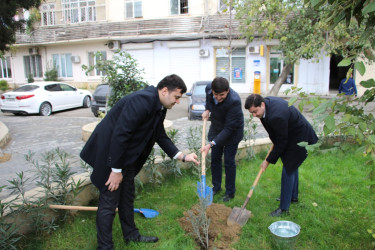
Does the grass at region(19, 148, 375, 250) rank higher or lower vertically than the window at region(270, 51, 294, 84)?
lower

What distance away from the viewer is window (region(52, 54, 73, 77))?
77.6 ft

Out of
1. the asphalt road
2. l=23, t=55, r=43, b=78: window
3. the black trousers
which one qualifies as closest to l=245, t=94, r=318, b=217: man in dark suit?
the black trousers

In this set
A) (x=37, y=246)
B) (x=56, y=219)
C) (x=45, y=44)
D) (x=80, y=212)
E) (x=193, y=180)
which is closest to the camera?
(x=37, y=246)

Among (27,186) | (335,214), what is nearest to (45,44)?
(27,186)

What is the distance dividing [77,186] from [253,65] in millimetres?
17223

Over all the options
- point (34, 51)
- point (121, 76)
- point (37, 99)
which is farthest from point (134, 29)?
point (121, 76)

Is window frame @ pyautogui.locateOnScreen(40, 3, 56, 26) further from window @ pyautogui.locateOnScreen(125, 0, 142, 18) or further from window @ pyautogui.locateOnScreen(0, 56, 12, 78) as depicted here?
window @ pyautogui.locateOnScreen(125, 0, 142, 18)

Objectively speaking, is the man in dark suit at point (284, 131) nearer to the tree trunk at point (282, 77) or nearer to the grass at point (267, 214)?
the grass at point (267, 214)

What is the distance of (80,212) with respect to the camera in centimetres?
376

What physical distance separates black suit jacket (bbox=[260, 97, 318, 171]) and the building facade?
47.9 ft

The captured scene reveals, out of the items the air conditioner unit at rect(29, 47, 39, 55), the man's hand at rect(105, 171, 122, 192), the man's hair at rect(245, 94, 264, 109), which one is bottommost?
the man's hand at rect(105, 171, 122, 192)

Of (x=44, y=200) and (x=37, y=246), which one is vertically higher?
(x=44, y=200)

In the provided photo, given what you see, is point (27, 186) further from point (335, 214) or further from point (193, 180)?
point (335, 214)

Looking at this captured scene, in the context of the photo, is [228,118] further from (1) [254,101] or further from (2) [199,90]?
(2) [199,90]
